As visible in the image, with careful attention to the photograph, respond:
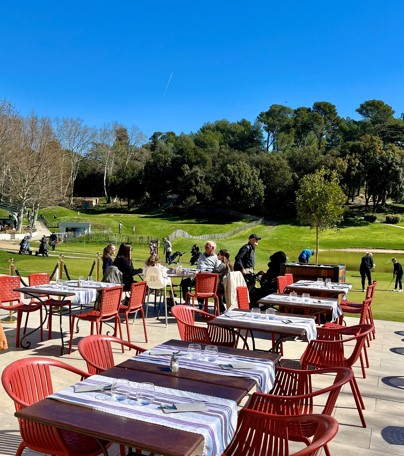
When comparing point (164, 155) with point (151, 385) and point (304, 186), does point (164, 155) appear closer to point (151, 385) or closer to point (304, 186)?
point (304, 186)

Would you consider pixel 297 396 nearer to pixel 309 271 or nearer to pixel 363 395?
pixel 363 395

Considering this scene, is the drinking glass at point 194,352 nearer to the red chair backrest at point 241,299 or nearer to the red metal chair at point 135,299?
the red chair backrest at point 241,299

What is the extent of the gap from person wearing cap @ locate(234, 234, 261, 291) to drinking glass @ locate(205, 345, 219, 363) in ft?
19.4

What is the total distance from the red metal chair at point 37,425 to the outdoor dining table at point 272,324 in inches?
83.5

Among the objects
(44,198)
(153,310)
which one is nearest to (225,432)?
(153,310)

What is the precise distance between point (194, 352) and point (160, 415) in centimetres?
126

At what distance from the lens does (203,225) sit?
5753 centimetres

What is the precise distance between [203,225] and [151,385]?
5481 centimetres

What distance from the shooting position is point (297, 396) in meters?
2.97

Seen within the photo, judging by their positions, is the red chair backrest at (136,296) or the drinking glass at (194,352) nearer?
the drinking glass at (194,352)

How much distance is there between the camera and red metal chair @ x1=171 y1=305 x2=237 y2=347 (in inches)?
193

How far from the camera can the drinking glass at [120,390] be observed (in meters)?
2.56

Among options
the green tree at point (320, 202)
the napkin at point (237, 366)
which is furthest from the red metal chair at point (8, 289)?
the green tree at point (320, 202)

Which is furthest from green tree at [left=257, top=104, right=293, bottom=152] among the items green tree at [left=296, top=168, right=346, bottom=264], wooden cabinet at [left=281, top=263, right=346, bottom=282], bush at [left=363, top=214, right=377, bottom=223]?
wooden cabinet at [left=281, top=263, right=346, bottom=282]
